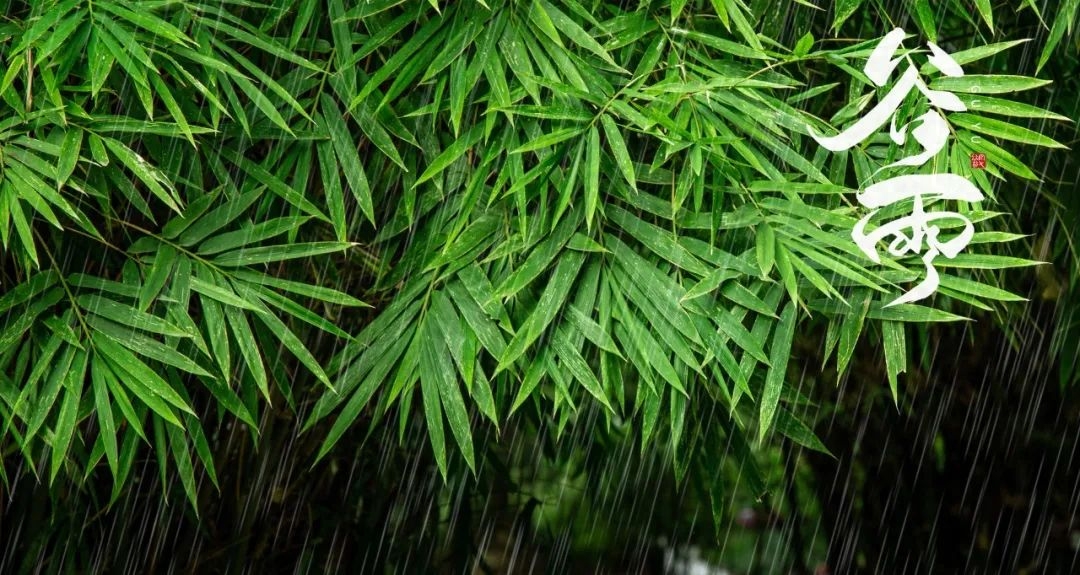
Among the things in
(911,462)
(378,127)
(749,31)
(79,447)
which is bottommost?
(79,447)

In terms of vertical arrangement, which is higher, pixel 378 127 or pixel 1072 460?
pixel 378 127

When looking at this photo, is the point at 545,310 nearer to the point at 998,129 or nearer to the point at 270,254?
the point at 270,254

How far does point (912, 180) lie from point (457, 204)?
96 centimetres

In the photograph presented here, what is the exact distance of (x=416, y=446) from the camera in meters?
3.22

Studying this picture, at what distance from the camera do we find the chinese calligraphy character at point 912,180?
220cm

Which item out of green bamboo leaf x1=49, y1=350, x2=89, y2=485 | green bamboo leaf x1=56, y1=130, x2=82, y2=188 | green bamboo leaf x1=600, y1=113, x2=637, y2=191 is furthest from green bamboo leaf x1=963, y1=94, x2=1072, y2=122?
green bamboo leaf x1=49, y1=350, x2=89, y2=485

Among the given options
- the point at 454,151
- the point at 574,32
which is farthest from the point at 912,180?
the point at 454,151

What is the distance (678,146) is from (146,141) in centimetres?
112

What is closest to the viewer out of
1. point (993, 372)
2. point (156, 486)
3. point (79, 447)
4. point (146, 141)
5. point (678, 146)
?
point (678, 146)

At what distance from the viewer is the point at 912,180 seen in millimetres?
2271

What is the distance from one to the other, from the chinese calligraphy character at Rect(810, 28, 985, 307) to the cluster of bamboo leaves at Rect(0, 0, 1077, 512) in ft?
0.10

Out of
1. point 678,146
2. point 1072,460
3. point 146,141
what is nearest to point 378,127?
point 146,141

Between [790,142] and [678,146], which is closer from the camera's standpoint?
[678,146]

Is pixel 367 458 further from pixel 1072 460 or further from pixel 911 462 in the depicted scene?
pixel 1072 460
